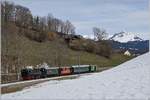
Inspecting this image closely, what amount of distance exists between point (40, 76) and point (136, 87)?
5690 centimetres

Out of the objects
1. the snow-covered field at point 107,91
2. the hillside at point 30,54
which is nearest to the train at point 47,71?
the hillside at point 30,54

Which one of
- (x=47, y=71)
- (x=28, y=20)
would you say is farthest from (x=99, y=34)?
(x=47, y=71)

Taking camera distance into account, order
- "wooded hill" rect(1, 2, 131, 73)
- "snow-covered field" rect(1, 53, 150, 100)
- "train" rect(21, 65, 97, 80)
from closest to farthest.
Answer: "snow-covered field" rect(1, 53, 150, 100), "train" rect(21, 65, 97, 80), "wooded hill" rect(1, 2, 131, 73)

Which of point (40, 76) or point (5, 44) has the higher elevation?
point (5, 44)

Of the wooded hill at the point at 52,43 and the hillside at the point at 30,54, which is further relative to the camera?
the wooded hill at the point at 52,43

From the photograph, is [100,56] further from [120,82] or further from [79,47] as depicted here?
[120,82]

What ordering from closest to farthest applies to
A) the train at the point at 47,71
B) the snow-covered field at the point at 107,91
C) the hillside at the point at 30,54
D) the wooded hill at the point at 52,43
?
the snow-covered field at the point at 107,91 < the train at the point at 47,71 < the hillside at the point at 30,54 < the wooded hill at the point at 52,43

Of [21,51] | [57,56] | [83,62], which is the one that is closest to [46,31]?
[83,62]

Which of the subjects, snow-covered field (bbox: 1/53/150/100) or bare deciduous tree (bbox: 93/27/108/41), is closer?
snow-covered field (bbox: 1/53/150/100)

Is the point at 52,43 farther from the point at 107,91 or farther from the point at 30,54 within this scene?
the point at 107,91

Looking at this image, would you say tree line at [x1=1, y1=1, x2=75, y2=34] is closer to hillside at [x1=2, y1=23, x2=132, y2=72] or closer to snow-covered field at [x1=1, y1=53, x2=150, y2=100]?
hillside at [x1=2, y1=23, x2=132, y2=72]

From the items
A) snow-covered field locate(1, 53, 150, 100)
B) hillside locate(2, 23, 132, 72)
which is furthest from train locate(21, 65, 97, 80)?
snow-covered field locate(1, 53, 150, 100)

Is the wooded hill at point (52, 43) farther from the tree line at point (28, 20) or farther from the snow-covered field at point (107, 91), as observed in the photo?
the snow-covered field at point (107, 91)

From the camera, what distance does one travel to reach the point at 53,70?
251 ft
